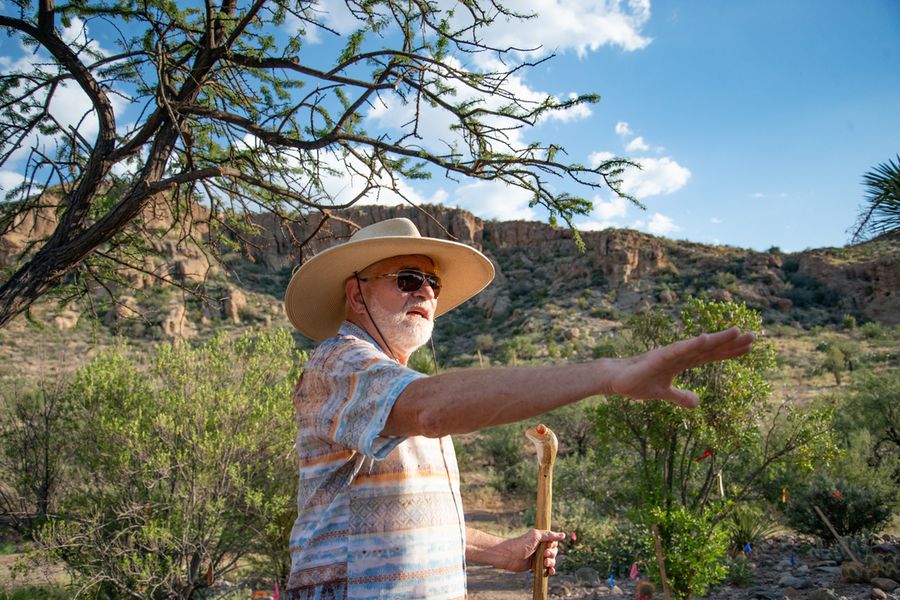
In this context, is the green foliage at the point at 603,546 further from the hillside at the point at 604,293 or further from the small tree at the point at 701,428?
the hillside at the point at 604,293

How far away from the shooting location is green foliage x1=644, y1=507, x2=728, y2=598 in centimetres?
604

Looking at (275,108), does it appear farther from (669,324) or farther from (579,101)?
(669,324)

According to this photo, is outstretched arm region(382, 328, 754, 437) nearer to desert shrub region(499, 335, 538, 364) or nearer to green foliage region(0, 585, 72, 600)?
green foliage region(0, 585, 72, 600)

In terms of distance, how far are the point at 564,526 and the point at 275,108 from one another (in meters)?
8.34

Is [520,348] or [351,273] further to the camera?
[520,348]

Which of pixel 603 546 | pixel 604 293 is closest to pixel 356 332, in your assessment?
pixel 603 546

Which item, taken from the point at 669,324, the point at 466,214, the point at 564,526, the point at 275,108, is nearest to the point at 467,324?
the point at 466,214

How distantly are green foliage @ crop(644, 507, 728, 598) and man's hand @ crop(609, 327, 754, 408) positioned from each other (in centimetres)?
571

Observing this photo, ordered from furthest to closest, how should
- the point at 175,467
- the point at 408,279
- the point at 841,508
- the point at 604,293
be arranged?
the point at 604,293
the point at 841,508
the point at 175,467
the point at 408,279

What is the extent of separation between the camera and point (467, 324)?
42.0 metres

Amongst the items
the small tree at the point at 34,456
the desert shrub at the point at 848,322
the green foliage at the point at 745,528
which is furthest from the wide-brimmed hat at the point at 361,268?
the desert shrub at the point at 848,322

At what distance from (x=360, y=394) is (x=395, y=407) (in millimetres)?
128

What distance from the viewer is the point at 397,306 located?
1.88 m

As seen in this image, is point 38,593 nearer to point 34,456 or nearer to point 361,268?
point 34,456
